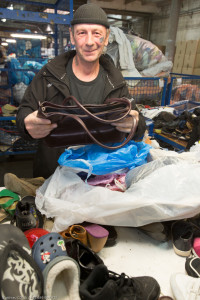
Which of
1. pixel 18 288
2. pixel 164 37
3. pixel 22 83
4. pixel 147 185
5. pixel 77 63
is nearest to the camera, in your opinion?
pixel 18 288

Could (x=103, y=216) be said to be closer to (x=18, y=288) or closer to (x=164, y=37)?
(x=18, y=288)

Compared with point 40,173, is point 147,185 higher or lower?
higher

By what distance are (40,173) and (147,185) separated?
2.44 feet

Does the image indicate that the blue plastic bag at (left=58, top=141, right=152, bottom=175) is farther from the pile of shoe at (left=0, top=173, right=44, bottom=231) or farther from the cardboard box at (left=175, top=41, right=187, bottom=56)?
the cardboard box at (left=175, top=41, right=187, bottom=56)

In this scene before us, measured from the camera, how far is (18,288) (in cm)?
50

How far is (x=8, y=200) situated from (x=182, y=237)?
0.75 metres

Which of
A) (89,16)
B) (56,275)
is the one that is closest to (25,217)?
(56,275)

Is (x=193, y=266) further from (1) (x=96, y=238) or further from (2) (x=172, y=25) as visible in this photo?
(2) (x=172, y=25)

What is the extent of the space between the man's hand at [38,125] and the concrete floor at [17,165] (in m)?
1.95

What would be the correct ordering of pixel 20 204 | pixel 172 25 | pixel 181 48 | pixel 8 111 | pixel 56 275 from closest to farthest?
pixel 56 275
pixel 20 204
pixel 8 111
pixel 172 25
pixel 181 48

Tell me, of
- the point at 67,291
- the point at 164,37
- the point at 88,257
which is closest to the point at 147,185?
the point at 88,257

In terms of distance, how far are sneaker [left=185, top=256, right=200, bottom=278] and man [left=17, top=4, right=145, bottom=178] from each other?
590mm

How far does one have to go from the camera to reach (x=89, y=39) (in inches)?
42.6

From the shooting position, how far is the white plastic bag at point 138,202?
0.83 metres
